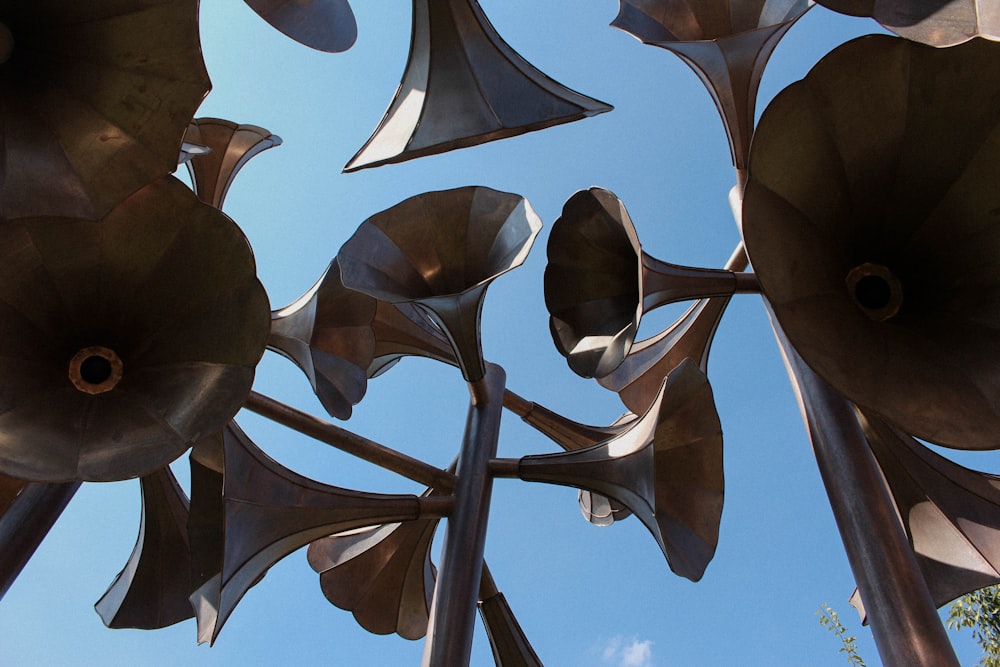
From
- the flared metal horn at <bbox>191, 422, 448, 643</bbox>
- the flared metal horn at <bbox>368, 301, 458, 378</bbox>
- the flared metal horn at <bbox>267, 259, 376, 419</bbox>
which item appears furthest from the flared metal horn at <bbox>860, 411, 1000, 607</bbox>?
the flared metal horn at <bbox>267, 259, 376, 419</bbox>

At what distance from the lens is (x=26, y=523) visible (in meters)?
6.51

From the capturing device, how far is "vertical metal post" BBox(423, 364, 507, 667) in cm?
609

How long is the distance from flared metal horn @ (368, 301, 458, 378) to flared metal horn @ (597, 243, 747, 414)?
195cm

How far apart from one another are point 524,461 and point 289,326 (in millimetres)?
3084

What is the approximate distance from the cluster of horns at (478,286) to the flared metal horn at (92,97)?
2 centimetres

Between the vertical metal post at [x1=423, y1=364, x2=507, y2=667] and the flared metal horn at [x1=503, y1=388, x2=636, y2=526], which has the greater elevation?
the flared metal horn at [x1=503, y1=388, x2=636, y2=526]

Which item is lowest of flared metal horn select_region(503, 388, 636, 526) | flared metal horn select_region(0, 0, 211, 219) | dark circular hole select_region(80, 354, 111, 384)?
dark circular hole select_region(80, 354, 111, 384)

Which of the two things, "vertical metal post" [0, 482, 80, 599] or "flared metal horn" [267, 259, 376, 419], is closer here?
"vertical metal post" [0, 482, 80, 599]

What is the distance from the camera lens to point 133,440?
524 cm

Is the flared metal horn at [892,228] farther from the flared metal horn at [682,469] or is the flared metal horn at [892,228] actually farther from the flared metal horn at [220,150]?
the flared metal horn at [220,150]

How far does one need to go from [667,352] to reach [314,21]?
5.38m

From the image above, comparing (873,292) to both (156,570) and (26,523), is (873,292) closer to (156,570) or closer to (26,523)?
(26,523)

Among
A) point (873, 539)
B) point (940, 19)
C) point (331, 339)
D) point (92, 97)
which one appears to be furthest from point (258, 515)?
point (940, 19)

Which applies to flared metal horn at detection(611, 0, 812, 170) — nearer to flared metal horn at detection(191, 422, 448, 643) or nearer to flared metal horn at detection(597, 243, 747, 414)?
flared metal horn at detection(597, 243, 747, 414)
